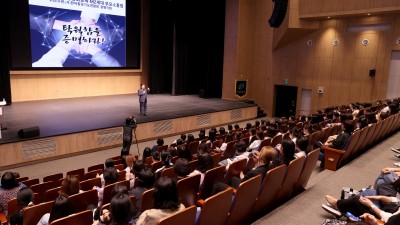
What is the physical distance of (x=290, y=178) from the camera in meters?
3.79

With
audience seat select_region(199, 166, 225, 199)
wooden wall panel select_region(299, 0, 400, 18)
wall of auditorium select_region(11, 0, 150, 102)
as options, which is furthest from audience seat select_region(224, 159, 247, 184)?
wall of auditorium select_region(11, 0, 150, 102)

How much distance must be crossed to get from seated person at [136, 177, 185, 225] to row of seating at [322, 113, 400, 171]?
3.26 metres

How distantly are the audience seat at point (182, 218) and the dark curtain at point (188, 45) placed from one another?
40.9 feet

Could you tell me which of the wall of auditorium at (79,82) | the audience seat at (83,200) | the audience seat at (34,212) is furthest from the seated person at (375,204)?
the wall of auditorium at (79,82)

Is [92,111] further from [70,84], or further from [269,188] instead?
[269,188]

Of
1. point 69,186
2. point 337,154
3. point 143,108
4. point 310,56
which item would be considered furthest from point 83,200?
point 310,56

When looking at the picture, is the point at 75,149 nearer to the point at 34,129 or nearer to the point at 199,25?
the point at 34,129

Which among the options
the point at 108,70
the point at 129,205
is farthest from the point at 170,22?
the point at 129,205

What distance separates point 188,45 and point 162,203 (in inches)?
530

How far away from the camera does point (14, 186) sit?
391 cm

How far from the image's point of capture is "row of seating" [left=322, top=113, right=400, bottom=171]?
496cm

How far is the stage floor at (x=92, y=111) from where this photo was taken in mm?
8648

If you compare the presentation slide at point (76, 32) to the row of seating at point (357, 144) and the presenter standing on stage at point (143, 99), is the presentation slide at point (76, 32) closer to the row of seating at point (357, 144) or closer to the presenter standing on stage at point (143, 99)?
the presenter standing on stage at point (143, 99)

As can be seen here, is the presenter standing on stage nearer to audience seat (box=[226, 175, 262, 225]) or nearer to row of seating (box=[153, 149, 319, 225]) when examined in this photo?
row of seating (box=[153, 149, 319, 225])
